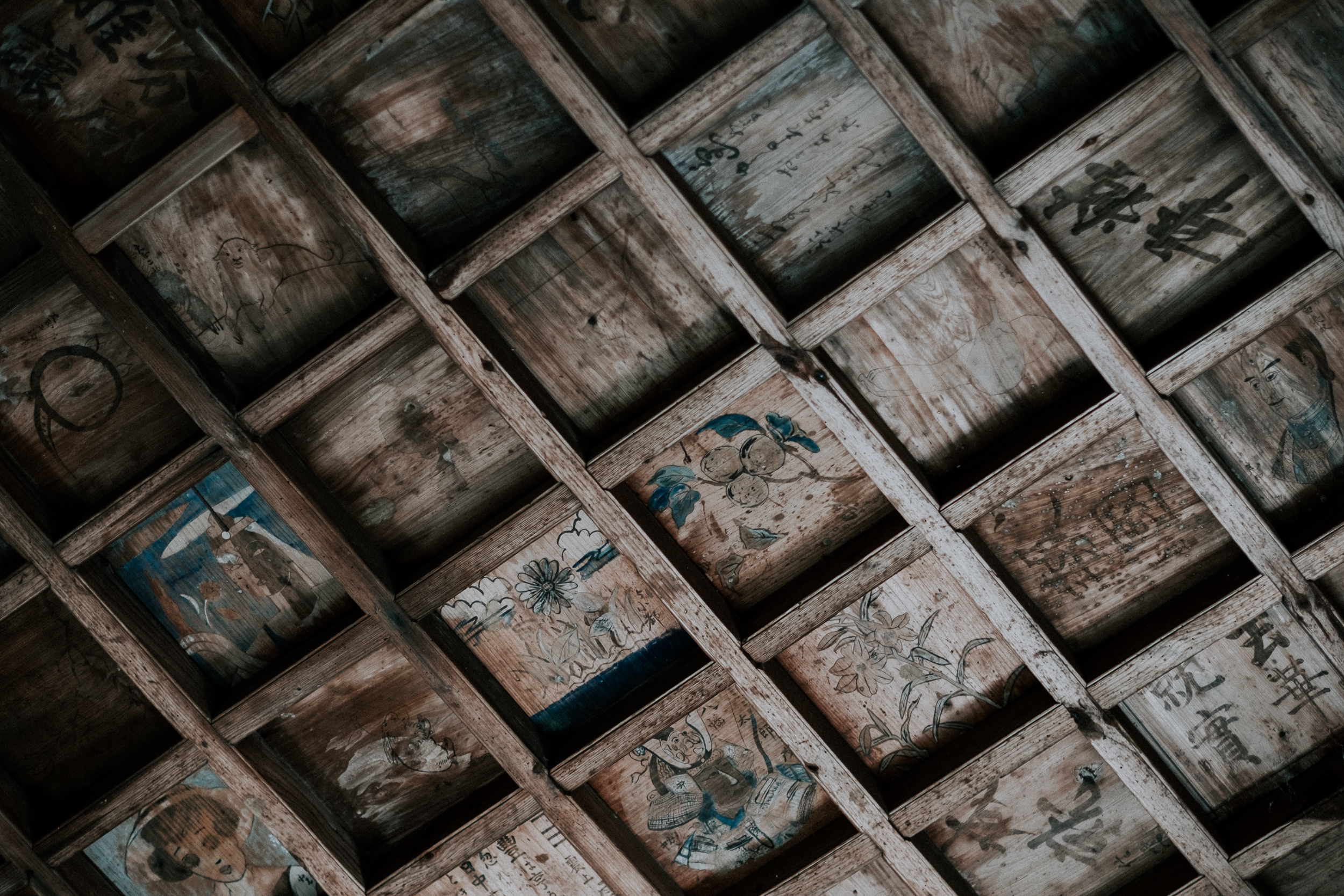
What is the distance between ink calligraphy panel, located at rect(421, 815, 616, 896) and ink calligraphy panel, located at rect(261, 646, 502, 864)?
0.54 feet

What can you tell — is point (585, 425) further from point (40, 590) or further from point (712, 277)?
point (40, 590)

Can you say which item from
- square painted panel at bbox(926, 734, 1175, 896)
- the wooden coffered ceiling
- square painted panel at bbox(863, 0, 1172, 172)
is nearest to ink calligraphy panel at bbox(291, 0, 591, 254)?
the wooden coffered ceiling

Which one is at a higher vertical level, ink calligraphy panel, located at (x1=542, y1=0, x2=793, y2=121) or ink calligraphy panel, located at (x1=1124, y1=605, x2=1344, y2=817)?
ink calligraphy panel, located at (x1=542, y1=0, x2=793, y2=121)

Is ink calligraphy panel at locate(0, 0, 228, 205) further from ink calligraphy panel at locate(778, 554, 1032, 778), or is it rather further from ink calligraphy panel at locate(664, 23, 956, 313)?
ink calligraphy panel at locate(778, 554, 1032, 778)

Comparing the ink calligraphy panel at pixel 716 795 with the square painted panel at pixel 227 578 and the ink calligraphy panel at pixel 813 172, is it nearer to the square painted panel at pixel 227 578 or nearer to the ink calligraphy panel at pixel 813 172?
the square painted panel at pixel 227 578

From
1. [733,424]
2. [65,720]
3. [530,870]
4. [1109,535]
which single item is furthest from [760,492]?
[65,720]

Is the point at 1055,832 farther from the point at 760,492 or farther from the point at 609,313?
the point at 609,313

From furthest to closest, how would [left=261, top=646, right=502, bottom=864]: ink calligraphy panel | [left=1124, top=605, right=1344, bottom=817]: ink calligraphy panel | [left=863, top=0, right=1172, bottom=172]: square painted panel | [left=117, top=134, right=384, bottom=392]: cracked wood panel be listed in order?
1. [left=261, top=646, right=502, bottom=864]: ink calligraphy panel
2. [left=1124, top=605, right=1344, bottom=817]: ink calligraphy panel
3. [left=117, top=134, right=384, bottom=392]: cracked wood panel
4. [left=863, top=0, right=1172, bottom=172]: square painted panel

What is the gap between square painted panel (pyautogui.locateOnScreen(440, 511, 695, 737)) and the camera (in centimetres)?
214

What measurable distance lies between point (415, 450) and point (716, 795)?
3.93ft

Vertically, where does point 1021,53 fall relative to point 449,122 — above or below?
below

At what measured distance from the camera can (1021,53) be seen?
188 cm

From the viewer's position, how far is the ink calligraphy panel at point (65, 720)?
2.23m

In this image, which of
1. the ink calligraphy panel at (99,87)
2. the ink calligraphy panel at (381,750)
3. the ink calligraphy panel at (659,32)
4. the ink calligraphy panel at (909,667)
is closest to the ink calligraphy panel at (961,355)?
the ink calligraphy panel at (909,667)
